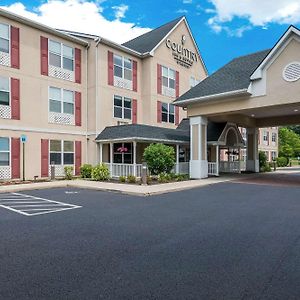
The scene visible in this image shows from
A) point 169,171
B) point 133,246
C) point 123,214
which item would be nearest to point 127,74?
point 169,171

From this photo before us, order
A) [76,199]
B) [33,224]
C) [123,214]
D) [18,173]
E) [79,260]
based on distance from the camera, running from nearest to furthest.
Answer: [79,260] < [33,224] < [123,214] < [76,199] < [18,173]

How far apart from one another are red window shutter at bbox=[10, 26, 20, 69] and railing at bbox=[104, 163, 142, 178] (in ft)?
29.5

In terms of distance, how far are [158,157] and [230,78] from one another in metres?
7.65

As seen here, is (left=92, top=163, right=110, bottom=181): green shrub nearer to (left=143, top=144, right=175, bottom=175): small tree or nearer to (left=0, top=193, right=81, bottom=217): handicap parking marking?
(left=143, top=144, right=175, bottom=175): small tree

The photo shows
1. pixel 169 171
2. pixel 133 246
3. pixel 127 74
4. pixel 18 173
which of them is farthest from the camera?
pixel 127 74

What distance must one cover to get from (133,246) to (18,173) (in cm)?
1492

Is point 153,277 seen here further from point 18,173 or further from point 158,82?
point 158,82

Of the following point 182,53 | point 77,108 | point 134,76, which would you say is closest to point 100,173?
point 77,108

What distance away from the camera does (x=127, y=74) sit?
24516mm

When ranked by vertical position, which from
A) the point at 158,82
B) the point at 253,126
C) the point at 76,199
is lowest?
the point at 76,199

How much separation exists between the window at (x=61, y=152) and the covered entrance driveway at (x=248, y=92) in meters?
8.66

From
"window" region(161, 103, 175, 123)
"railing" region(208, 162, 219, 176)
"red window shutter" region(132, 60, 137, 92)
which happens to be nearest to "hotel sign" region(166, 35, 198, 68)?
"red window shutter" region(132, 60, 137, 92)

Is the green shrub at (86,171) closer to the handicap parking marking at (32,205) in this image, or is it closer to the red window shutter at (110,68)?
the red window shutter at (110,68)

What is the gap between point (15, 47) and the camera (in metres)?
18.5
